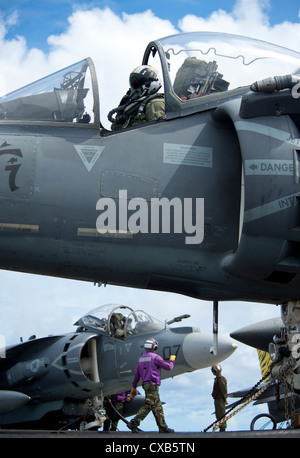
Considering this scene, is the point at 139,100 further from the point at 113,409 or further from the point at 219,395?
the point at 113,409

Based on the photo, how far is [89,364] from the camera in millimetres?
15516

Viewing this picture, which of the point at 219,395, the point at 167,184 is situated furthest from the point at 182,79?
the point at 219,395

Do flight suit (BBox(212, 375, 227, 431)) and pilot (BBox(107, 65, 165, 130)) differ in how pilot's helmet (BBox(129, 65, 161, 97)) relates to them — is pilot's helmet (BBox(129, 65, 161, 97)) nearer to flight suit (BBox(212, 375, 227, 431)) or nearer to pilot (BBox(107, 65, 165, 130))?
pilot (BBox(107, 65, 165, 130))

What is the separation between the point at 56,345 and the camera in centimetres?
1566

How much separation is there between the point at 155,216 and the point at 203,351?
869 centimetres

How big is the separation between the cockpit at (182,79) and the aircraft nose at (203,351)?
8534 millimetres

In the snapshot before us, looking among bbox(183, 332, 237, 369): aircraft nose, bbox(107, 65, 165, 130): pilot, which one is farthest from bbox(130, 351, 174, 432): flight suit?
bbox(183, 332, 237, 369): aircraft nose

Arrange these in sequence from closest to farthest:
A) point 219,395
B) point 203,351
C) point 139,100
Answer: point 139,100, point 219,395, point 203,351

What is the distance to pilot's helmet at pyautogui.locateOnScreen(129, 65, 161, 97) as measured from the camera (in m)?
6.16

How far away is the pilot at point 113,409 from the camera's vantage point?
14.9 metres

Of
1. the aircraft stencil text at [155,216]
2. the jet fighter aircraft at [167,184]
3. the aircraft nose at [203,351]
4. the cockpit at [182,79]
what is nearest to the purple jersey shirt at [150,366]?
the jet fighter aircraft at [167,184]

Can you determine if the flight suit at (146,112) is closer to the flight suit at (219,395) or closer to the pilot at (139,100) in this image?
the pilot at (139,100)
